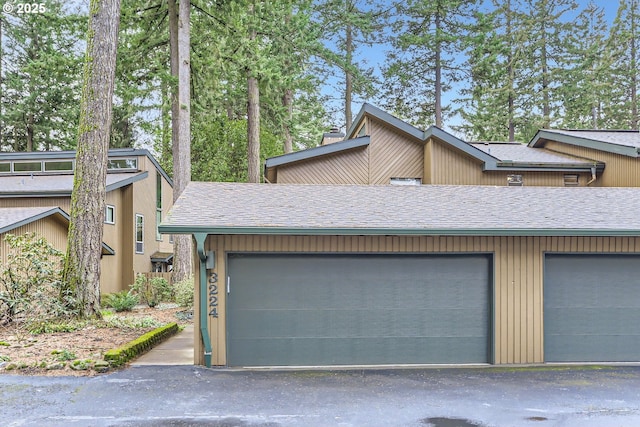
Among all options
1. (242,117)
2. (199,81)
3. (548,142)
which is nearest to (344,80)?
(242,117)

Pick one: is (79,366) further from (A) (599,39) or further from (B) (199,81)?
(A) (599,39)

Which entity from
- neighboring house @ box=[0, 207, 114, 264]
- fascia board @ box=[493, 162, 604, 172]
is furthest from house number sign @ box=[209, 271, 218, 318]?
fascia board @ box=[493, 162, 604, 172]

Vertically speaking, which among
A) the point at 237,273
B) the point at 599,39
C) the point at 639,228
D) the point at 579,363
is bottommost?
the point at 579,363

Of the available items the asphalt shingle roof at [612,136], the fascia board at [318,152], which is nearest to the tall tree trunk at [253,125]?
the fascia board at [318,152]

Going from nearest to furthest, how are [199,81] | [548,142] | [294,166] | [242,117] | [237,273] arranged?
[237,273] < [294,166] < [548,142] < [199,81] < [242,117]

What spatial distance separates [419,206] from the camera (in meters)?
9.24

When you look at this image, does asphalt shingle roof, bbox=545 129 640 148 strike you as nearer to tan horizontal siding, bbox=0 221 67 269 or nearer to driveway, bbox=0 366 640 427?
driveway, bbox=0 366 640 427

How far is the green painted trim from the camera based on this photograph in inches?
300

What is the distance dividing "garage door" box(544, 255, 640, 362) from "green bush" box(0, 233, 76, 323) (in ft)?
28.6

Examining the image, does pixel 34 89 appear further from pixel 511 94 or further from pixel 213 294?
pixel 213 294

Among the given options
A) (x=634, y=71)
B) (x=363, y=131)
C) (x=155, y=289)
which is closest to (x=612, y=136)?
(x=363, y=131)

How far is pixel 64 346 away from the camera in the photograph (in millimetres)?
8656

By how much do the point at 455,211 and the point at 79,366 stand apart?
625 cm

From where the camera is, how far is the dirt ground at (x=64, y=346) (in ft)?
25.5
